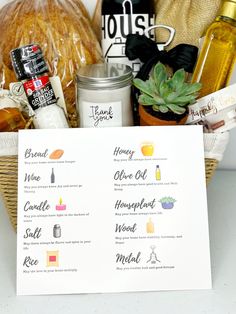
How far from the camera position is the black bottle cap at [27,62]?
0.76 metres

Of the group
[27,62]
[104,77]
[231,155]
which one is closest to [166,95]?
[104,77]

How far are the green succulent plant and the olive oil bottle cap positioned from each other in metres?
0.14

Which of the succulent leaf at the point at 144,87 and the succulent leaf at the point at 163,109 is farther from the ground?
the succulent leaf at the point at 144,87

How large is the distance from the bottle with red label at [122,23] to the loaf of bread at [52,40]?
0.03 meters

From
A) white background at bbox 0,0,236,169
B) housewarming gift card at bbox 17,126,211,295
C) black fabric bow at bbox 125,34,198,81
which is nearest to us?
housewarming gift card at bbox 17,126,211,295

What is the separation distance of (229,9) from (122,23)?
7.7 inches

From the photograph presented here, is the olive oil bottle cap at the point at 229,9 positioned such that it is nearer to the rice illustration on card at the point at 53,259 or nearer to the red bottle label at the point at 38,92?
the red bottle label at the point at 38,92

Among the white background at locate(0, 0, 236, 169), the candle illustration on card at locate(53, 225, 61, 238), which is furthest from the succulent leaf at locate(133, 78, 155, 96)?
the white background at locate(0, 0, 236, 169)

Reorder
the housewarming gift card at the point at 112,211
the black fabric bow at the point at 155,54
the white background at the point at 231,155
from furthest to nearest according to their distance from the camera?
the white background at the point at 231,155
the black fabric bow at the point at 155,54
the housewarming gift card at the point at 112,211

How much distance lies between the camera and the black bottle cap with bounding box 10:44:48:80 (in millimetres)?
763

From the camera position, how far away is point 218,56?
2.67ft

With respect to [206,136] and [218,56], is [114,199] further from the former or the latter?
[218,56]

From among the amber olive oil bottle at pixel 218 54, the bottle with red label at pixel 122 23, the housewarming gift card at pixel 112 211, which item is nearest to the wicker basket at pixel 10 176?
the housewarming gift card at pixel 112 211

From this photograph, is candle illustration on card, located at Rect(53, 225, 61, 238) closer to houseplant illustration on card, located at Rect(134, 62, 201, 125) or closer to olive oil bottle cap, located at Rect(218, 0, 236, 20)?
houseplant illustration on card, located at Rect(134, 62, 201, 125)
